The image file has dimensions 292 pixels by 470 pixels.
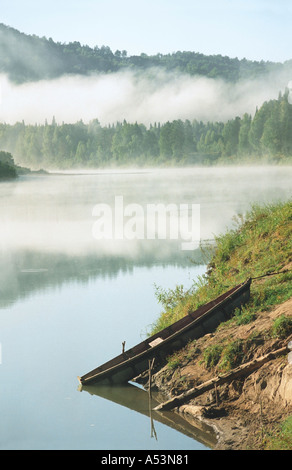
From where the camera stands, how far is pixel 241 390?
31.7 feet

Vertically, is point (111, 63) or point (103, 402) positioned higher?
point (111, 63)

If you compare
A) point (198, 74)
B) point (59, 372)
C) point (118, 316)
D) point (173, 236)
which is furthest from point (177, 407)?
point (198, 74)

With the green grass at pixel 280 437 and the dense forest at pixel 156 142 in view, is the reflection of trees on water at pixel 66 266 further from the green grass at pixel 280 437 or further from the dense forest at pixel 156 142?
the dense forest at pixel 156 142

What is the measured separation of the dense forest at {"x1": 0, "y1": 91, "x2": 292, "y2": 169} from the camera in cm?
7812

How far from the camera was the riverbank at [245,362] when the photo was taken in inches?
351

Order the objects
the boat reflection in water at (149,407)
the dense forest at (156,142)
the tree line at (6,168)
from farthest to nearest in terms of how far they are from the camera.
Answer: the dense forest at (156,142) → the tree line at (6,168) → the boat reflection in water at (149,407)

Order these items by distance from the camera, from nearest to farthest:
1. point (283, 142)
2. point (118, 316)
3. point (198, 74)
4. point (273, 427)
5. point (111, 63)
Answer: point (273, 427)
point (118, 316)
point (283, 142)
point (198, 74)
point (111, 63)

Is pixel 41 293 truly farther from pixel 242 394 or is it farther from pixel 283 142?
pixel 283 142

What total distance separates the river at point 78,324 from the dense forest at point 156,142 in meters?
37.9

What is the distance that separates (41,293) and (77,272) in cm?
355

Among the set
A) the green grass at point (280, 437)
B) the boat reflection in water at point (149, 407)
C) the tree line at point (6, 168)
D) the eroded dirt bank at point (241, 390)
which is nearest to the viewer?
the green grass at point (280, 437)

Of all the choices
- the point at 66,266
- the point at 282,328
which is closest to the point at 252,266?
the point at 282,328

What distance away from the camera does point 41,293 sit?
20.5 m

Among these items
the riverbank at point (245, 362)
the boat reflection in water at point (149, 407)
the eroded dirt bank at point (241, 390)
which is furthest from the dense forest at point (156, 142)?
the boat reflection in water at point (149, 407)
